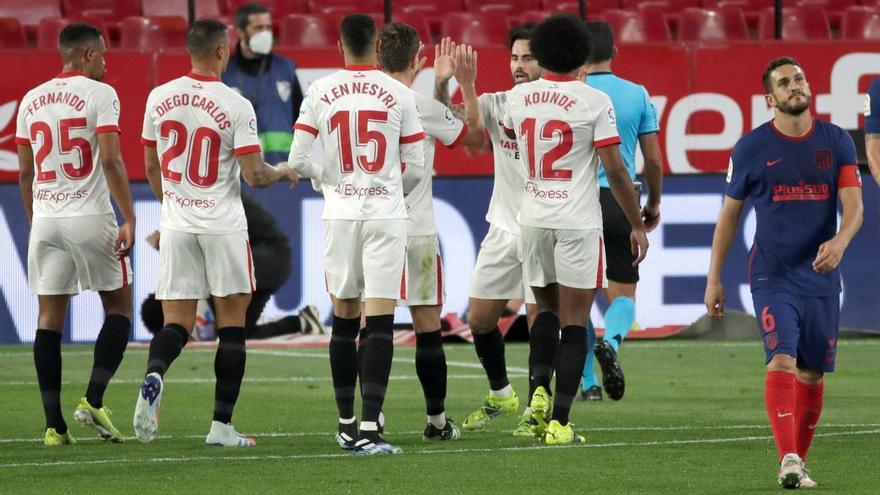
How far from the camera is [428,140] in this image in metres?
8.70

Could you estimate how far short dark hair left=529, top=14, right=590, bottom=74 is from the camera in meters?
8.20

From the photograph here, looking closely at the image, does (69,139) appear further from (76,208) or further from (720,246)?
(720,246)

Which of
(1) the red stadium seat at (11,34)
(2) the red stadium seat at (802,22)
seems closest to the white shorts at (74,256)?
(1) the red stadium seat at (11,34)

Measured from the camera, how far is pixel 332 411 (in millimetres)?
10125

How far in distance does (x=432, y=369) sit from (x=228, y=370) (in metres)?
0.99

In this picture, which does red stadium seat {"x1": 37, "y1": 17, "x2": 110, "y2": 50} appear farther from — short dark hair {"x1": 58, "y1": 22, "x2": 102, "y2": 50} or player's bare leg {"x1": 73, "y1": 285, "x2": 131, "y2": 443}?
player's bare leg {"x1": 73, "y1": 285, "x2": 131, "y2": 443}

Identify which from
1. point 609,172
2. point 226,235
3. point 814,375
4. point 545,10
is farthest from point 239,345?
point 545,10

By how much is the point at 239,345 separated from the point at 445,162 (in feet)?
22.3

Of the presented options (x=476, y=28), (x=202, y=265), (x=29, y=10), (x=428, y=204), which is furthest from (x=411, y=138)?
(x=29, y=10)

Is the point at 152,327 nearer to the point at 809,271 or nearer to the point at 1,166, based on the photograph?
the point at 1,166

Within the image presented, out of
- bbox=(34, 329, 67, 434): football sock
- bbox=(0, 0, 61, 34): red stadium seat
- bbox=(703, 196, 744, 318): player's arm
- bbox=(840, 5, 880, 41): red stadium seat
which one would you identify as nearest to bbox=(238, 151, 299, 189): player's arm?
bbox=(34, 329, 67, 434): football sock

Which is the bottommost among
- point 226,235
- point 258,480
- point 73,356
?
point 73,356

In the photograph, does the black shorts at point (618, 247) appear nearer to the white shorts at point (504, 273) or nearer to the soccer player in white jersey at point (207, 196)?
the white shorts at point (504, 273)

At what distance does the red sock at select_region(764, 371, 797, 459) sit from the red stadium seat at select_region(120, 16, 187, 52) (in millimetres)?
10091
